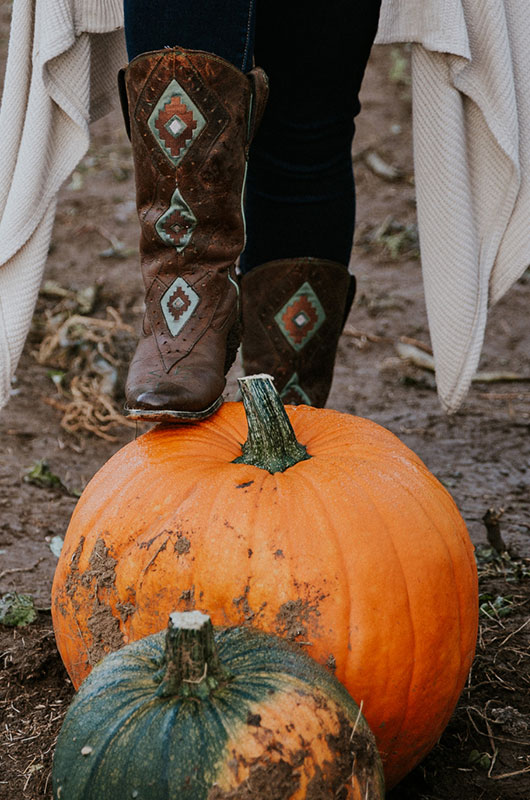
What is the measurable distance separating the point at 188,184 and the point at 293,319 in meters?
0.51

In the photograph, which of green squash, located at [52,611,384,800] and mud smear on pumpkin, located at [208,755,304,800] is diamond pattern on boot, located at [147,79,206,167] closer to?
green squash, located at [52,611,384,800]

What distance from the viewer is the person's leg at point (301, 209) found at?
207cm

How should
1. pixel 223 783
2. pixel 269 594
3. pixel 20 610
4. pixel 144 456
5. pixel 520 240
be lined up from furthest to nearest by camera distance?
pixel 520 240 < pixel 20 610 < pixel 144 456 < pixel 269 594 < pixel 223 783

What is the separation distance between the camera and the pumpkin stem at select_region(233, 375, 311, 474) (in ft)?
5.46

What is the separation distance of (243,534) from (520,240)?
1170 mm

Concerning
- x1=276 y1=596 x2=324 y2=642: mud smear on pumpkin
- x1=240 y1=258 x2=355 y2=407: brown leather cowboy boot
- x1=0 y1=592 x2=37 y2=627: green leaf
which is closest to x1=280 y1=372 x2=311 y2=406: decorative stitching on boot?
x1=240 y1=258 x2=355 y2=407: brown leather cowboy boot

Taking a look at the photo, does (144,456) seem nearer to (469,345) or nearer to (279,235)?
(279,235)

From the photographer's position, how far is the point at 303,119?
2.11 metres

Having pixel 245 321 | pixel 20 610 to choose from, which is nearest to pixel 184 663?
pixel 20 610

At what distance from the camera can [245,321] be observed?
2256 millimetres

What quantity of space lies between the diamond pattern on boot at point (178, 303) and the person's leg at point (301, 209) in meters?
0.39

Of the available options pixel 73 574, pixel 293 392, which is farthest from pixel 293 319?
pixel 73 574

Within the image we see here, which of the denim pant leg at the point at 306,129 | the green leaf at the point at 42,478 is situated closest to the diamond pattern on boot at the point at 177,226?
the denim pant leg at the point at 306,129

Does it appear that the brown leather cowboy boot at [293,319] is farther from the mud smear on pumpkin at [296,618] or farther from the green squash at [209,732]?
the green squash at [209,732]
